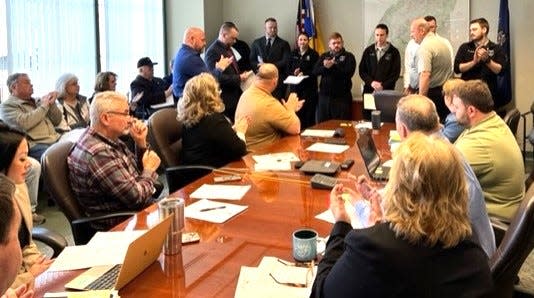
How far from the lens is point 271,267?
179 cm

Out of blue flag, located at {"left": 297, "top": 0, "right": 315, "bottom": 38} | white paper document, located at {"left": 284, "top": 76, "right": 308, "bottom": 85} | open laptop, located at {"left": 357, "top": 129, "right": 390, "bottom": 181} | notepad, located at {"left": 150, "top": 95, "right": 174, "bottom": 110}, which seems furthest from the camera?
blue flag, located at {"left": 297, "top": 0, "right": 315, "bottom": 38}

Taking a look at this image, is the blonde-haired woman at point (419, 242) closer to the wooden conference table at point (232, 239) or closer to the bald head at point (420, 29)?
the wooden conference table at point (232, 239)

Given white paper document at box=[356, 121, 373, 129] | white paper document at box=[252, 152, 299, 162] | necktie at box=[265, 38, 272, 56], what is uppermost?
necktie at box=[265, 38, 272, 56]

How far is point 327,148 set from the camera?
149 inches

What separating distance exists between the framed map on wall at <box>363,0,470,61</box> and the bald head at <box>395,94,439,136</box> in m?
4.56

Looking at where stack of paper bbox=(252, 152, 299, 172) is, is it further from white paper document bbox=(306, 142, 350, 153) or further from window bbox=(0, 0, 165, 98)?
window bbox=(0, 0, 165, 98)

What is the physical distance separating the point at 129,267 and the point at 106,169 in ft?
3.20

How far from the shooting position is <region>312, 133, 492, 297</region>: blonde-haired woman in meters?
1.34

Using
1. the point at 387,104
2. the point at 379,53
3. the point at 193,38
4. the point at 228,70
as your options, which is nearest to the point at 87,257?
the point at 387,104

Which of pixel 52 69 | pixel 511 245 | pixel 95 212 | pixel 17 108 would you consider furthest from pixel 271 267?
pixel 52 69

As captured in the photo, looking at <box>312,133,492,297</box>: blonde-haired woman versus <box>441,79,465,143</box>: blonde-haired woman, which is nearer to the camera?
A: <box>312,133,492,297</box>: blonde-haired woman

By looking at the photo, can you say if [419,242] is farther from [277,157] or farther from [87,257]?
[277,157]

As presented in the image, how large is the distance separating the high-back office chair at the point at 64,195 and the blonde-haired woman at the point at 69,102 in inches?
110

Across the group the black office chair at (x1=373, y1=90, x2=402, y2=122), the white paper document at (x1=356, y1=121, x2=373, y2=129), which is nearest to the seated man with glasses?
the white paper document at (x1=356, y1=121, x2=373, y2=129)
